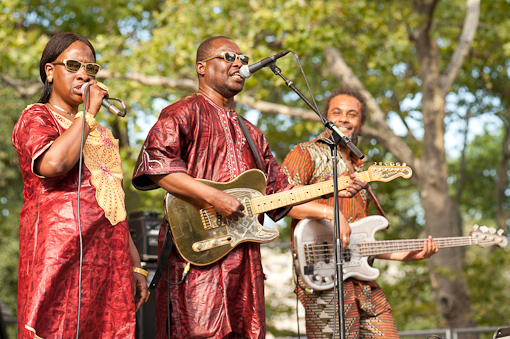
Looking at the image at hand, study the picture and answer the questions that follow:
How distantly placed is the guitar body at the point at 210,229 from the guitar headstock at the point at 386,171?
1018mm

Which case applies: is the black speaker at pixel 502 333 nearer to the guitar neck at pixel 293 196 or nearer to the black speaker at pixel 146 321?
the guitar neck at pixel 293 196

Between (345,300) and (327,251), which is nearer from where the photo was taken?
(345,300)

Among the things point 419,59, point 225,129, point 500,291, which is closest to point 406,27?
point 419,59

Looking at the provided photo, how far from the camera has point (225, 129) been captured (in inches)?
130

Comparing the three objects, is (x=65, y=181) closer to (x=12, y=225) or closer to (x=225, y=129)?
(x=225, y=129)

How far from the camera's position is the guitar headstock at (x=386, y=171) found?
153 inches

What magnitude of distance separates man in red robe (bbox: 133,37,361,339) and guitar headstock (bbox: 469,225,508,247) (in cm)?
240

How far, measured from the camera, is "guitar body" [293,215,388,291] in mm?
4000

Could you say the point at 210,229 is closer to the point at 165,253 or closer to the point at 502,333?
the point at 165,253

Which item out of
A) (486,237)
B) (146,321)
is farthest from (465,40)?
(146,321)

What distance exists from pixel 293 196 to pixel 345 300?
0.93 m

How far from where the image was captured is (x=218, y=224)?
3.13 metres

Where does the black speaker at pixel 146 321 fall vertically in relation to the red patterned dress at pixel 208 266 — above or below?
below

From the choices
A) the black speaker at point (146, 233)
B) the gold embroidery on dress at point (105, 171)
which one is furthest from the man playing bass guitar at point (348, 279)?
the gold embroidery on dress at point (105, 171)
